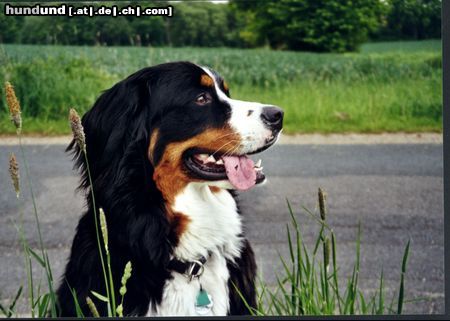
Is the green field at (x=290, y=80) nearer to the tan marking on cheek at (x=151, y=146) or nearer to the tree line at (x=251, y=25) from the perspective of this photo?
the tree line at (x=251, y=25)

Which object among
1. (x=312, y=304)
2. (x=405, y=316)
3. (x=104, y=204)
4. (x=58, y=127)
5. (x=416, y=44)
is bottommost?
(x=405, y=316)

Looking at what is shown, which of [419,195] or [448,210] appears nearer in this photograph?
[448,210]

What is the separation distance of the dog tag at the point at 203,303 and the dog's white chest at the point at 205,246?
0.04 feet

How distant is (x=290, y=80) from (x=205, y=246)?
1.37 metres

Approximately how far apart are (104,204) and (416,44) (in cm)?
183

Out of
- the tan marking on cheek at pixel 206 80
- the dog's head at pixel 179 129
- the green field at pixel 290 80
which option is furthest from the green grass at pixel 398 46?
the tan marking on cheek at pixel 206 80

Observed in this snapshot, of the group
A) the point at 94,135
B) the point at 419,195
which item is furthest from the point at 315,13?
the point at 94,135

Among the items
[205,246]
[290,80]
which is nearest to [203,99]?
[205,246]

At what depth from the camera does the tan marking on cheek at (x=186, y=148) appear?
279 cm

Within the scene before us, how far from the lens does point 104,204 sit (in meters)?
2.80

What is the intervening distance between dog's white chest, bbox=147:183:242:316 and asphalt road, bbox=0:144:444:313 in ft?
1.71

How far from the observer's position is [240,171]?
9.40 feet

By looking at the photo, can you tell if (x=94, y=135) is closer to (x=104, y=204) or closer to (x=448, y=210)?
(x=104, y=204)

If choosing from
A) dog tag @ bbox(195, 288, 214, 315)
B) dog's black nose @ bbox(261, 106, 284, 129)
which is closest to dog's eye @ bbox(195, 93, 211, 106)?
dog's black nose @ bbox(261, 106, 284, 129)
